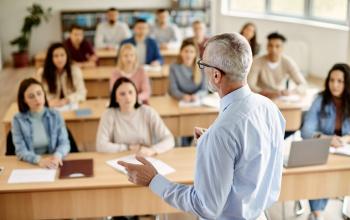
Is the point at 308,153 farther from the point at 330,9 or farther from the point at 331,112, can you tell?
the point at 330,9

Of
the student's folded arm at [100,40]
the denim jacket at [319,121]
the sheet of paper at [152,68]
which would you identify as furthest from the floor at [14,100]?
the sheet of paper at [152,68]

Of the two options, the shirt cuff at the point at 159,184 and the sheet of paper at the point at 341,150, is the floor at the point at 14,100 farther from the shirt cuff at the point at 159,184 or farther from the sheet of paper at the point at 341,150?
the shirt cuff at the point at 159,184

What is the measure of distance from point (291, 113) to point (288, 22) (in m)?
4.45

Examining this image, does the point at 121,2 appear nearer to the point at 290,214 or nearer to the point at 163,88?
the point at 163,88

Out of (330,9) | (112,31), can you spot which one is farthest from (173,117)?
(330,9)

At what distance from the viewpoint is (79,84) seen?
467cm

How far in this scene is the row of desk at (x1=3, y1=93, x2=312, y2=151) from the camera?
4.14 m

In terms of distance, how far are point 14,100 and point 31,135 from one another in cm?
414

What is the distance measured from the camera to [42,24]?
9680 mm

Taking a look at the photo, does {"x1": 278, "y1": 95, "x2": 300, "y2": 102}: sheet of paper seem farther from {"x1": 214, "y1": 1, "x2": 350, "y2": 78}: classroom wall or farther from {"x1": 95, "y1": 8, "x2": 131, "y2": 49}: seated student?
{"x1": 95, "y1": 8, "x2": 131, "y2": 49}: seated student

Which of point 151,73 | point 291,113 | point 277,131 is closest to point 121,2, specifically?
point 151,73

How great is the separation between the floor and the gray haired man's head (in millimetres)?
2066

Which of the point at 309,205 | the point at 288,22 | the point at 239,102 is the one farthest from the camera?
the point at 288,22

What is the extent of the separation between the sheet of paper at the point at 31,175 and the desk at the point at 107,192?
0.05 metres
